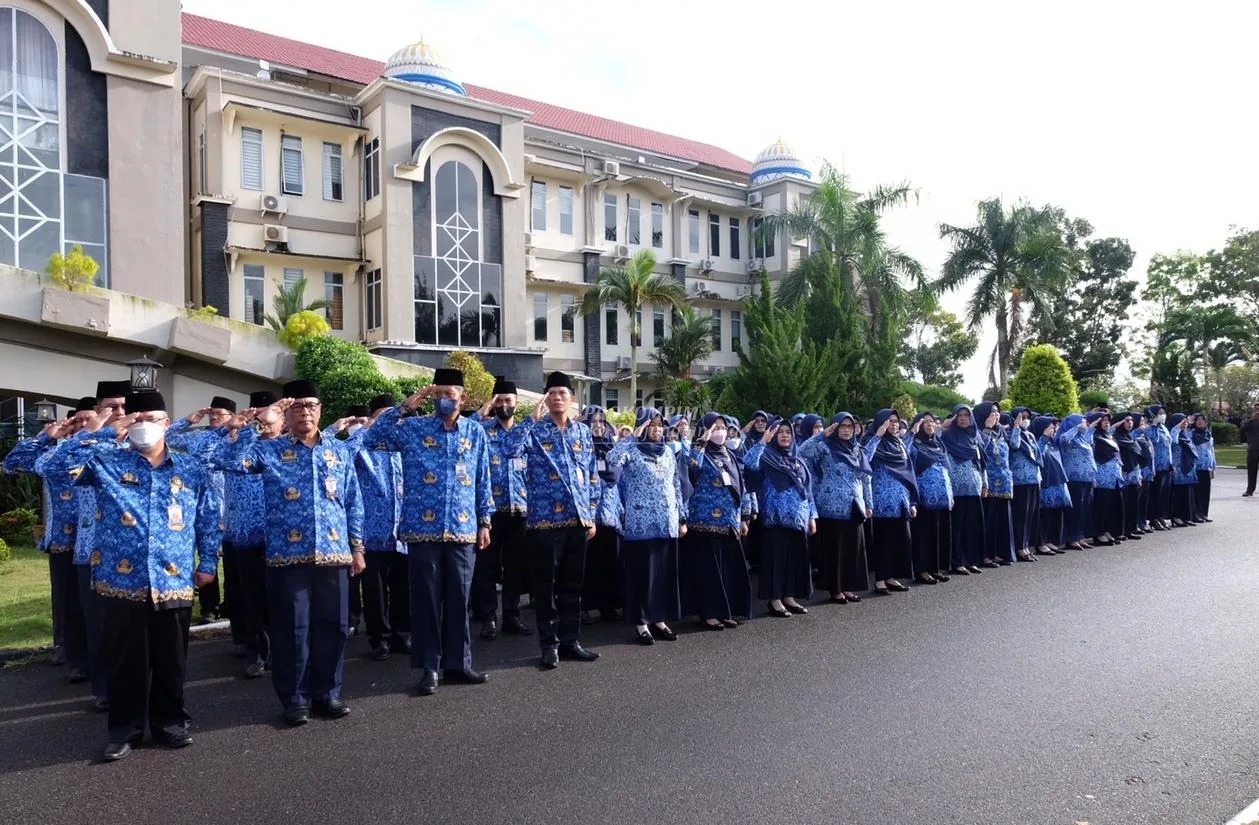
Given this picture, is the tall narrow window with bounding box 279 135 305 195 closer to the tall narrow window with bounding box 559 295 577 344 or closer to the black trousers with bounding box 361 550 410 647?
the tall narrow window with bounding box 559 295 577 344

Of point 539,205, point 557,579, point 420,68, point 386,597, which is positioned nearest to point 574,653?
point 557,579

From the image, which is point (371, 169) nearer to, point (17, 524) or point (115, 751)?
point (17, 524)

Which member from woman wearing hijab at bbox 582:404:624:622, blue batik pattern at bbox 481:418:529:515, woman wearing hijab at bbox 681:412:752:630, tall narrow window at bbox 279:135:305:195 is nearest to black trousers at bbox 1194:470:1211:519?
woman wearing hijab at bbox 681:412:752:630

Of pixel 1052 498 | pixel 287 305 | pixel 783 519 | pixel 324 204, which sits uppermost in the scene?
pixel 324 204

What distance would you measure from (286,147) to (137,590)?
2095 centimetres

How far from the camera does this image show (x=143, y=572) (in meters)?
5.07

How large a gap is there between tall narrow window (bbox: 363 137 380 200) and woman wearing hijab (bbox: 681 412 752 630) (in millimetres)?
18084

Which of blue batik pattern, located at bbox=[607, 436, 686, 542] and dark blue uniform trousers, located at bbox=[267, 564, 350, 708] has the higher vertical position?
blue batik pattern, located at bbox=[607, 436, 686, 542]

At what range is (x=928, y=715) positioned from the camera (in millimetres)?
5457

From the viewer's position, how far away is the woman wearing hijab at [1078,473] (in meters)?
13.2

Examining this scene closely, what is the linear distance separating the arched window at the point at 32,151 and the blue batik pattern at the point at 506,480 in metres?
13.4

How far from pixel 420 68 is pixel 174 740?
2234 centimetres

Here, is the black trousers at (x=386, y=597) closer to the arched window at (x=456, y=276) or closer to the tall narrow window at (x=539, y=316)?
the arched window at (x=456, y=276)

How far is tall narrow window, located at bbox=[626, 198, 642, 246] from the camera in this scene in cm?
3167
